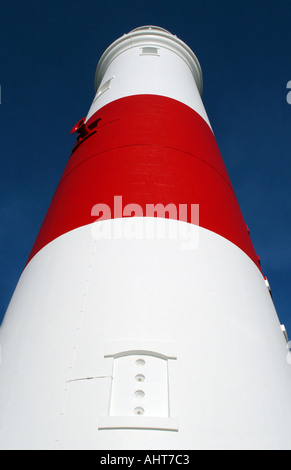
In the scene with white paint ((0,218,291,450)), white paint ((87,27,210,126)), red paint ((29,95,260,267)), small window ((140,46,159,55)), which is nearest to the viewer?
white paint ((0,218,291,450))

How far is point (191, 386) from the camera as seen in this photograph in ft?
6.10

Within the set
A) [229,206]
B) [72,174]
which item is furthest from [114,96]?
[229,206]

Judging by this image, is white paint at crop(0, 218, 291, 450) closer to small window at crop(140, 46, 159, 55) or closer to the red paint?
the red paint

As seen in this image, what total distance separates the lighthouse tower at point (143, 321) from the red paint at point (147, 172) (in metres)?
0.02

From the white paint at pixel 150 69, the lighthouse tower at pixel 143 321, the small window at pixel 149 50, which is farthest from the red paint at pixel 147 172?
the small window at pixel 149 50

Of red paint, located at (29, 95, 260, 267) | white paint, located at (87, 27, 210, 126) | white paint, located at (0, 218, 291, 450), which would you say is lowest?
white paint, located at (0, 218, 291, 450)

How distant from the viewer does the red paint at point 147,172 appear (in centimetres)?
297

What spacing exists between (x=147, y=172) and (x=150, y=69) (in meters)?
2.89

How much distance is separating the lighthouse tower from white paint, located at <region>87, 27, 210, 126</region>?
1.42m

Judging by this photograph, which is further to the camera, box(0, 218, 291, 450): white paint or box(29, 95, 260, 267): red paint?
box(29, 95, 260, 267): red paint

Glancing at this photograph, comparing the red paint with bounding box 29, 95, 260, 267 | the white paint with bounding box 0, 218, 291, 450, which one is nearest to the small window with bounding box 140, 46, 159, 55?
the red paint with bounding box 29, 95, 260, 267

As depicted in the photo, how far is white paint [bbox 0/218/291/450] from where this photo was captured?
172 cm

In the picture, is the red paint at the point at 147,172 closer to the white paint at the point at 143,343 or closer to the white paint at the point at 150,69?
the white paint at the point at 143,343

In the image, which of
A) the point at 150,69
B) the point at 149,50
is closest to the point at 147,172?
the point at 150,69
